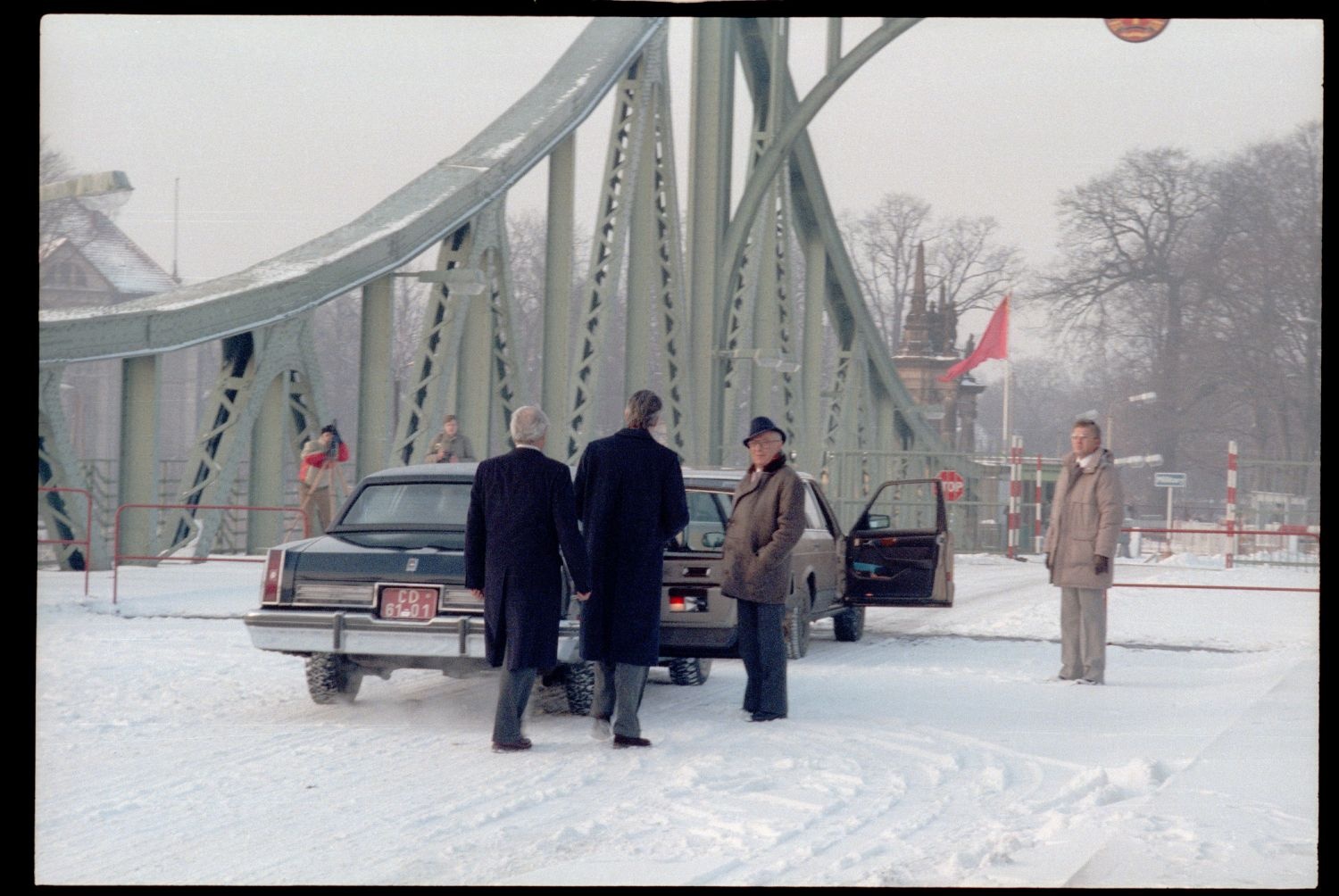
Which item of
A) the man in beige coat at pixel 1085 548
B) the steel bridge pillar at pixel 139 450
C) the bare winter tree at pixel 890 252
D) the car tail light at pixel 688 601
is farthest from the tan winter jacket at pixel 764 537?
the bare winter tree at pixel 890 252

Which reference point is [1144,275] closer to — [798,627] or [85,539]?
[85,539]

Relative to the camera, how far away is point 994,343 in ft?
156

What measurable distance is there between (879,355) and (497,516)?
97.6 ft

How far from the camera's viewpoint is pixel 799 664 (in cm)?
1112

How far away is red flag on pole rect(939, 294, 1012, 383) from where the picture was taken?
4672 centimetres

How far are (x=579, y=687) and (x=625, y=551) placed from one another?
1085mm

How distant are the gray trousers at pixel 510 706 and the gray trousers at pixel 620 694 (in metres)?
0.42

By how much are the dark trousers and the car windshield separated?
159 cm

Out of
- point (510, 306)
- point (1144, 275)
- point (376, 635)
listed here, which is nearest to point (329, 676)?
point (376, 635)

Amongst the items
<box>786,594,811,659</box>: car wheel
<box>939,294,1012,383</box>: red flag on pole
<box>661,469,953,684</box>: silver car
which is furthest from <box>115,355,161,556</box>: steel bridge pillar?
<box>939,294,1012,383</box>: red flag on pole

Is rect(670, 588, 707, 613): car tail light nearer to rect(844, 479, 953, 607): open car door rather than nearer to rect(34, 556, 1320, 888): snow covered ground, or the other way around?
rect(34, 556, 1320, 888): snow covered ground

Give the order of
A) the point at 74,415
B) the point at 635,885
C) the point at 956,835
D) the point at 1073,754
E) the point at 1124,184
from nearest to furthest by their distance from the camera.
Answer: the point at 635,885 → the point at 956,835 → the point at 1073,754 → the point at 1124,184 → the point at 74,415

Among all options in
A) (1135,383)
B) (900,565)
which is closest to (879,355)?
(1135,383)

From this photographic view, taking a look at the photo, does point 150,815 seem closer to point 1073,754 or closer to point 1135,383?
point 1073,754
